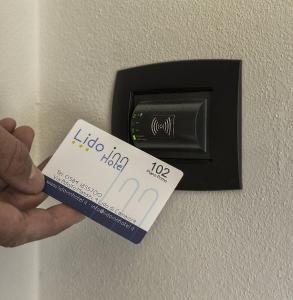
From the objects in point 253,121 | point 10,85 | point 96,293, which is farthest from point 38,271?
point 253,121

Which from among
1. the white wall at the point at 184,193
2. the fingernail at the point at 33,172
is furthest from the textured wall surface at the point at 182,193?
the fingernail at the point at 33,172

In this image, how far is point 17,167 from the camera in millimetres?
464

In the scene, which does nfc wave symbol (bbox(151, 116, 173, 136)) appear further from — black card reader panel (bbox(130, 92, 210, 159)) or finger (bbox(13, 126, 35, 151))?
finger (bbox(13, 126, 35, 151))

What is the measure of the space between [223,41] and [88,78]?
0.67 ft

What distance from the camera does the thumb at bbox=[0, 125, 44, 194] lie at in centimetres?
45

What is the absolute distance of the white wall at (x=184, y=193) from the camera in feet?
1.49

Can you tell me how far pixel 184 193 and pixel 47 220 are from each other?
17 cm

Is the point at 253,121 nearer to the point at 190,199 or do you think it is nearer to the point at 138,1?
the point at 190,199

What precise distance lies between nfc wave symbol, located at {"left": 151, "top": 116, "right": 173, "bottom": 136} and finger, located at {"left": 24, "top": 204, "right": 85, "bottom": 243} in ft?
0.47

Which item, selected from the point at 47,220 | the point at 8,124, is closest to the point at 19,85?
the point at 8,124

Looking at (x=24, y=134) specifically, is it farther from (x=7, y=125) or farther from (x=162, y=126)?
(x=162, y=126)

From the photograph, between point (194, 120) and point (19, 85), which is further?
point (19, 85)

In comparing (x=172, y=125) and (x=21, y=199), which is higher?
(x=172, y=125)

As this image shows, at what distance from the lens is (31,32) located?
637mm
